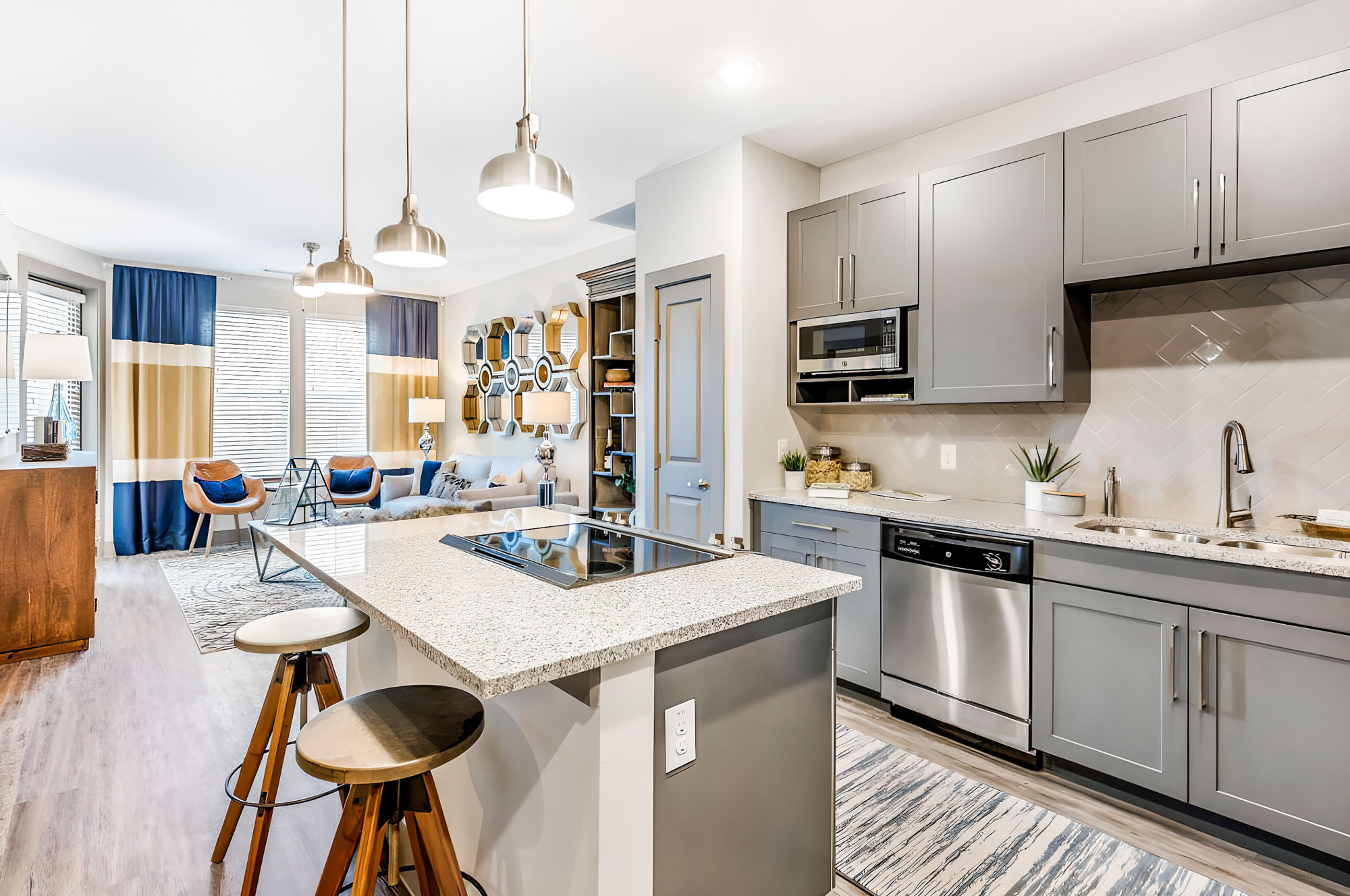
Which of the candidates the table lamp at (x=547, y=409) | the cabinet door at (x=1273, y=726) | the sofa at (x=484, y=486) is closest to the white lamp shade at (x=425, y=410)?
the sofa at (x=484, y=486)

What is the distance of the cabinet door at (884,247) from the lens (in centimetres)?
302

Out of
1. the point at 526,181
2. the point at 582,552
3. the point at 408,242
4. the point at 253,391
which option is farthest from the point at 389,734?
the point at 253,391

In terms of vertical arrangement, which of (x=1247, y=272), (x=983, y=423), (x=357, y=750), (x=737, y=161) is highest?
(x=737, y=161)

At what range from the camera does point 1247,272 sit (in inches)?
91.0

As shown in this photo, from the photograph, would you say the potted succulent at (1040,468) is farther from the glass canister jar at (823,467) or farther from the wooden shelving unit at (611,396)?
the wooden shelving unit at (611,396)

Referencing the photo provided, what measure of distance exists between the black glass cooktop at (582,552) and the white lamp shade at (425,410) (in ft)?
17.8

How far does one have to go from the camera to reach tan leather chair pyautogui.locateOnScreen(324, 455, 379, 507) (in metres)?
6.59

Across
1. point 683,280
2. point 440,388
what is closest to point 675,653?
point 683,280

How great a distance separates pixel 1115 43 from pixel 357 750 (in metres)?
3.30

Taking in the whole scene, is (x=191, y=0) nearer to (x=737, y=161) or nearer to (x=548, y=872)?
(x=737, y=161)

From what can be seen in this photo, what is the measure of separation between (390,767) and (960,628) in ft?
7.03

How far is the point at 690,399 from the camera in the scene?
11.7ft

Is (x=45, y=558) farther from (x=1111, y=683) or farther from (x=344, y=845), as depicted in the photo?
(x=1111, y=683)

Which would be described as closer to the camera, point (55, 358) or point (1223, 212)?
point (1223, 212)
